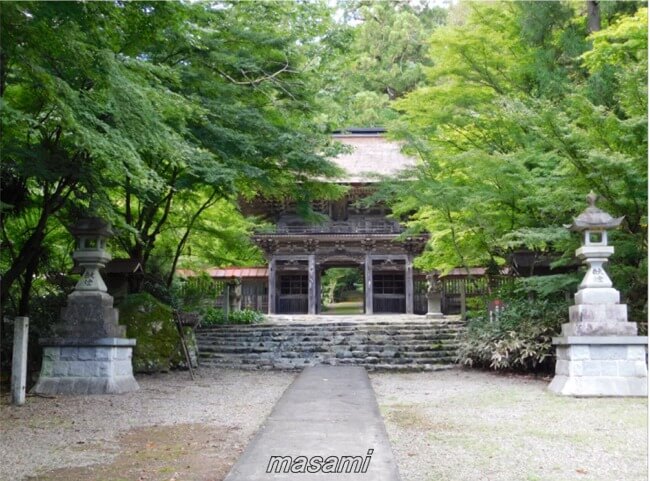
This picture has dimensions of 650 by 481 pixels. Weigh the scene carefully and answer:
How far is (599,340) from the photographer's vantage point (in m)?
7.78

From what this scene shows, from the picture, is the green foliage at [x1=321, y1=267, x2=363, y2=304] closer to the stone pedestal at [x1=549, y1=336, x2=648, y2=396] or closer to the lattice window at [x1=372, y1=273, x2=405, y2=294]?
the lattice window at [x1=372, y1=273, x2=405, y2=294]

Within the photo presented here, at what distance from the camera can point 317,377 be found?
9.52 meters

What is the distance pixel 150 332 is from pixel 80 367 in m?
2.22

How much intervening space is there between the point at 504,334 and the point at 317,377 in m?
3.58

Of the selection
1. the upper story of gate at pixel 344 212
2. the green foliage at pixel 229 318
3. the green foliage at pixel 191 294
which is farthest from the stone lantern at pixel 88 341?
the upper story of gate at pixel 344 212

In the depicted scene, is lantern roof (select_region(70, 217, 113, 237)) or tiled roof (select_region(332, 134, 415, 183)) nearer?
lantern roof (select_region(70, 217, 113, 237))

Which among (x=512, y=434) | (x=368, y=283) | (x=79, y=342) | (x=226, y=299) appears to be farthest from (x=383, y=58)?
(x=512, y=434)

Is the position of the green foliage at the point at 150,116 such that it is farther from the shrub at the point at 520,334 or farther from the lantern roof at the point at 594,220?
A: the lantern roof at the point at 594,220

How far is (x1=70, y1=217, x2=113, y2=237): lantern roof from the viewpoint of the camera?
330 inches

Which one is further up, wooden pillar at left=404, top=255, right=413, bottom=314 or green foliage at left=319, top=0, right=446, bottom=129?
green foliage at left=319, top=0, right=446, bottom=129

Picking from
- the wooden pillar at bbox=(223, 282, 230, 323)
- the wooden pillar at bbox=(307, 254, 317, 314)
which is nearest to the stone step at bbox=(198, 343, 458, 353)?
the wooden pillar at bbox=(223, 282, 230, 323)

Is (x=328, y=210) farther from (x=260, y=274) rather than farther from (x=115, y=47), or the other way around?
(x=115, y=47)

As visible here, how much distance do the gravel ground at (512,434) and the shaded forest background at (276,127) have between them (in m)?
2.81

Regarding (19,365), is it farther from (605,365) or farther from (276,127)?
(605,365)
